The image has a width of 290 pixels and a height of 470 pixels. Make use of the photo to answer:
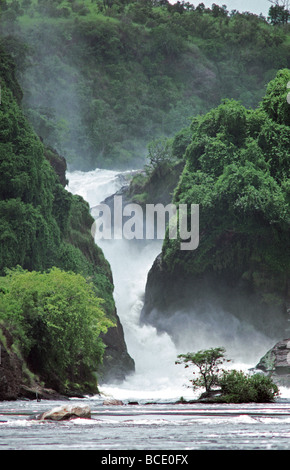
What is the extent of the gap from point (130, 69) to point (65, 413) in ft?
433

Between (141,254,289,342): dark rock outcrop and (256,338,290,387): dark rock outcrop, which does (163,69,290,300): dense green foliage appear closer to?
(141,254,289,342): dark rock outcrop

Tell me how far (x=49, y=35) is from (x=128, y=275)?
77.2 metres

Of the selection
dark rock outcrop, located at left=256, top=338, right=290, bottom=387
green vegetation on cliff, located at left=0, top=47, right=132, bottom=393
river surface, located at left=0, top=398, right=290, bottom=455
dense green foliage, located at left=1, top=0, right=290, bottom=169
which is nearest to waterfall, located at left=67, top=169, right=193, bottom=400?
green vegetation on cliff, located at left=0, top=47, right=132, bottom=393

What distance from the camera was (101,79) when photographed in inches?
5714

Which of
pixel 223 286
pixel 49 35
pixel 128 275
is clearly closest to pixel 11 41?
pixel 128 275

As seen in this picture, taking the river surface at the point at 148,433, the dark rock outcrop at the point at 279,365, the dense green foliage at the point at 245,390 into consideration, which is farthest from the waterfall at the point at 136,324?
the river surface at the point at 148,433

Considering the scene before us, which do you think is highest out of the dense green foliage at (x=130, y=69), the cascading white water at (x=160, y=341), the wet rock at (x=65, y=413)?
the dense green foliage at (x=130, y=69)

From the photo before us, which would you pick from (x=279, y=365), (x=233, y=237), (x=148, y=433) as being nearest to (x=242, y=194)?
(x=233, y=237)

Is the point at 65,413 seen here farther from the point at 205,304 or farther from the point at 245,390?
the point at 205,304

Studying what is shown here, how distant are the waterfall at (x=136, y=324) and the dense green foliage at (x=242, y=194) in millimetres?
6889

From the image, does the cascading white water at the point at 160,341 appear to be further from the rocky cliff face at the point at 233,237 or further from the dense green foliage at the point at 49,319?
the dense green foliage at the point at 49,319

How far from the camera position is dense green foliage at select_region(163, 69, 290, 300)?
66312mm

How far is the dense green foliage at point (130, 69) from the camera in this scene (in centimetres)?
13925

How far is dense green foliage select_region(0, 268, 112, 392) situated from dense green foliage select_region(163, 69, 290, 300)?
1154 inches
